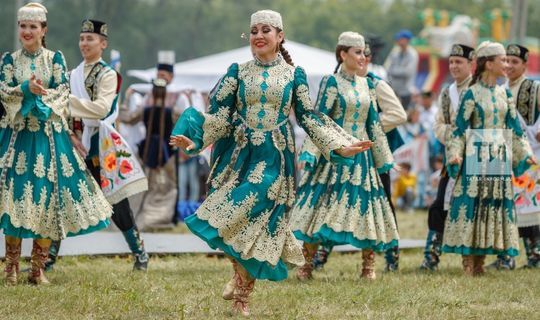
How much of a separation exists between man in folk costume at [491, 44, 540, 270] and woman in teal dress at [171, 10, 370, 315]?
11.4 feet

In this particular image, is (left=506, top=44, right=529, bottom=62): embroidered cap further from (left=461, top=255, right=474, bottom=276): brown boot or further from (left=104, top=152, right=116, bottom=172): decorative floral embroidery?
(left=104, top=152, right=116, bottom=172): decorative floral embroidery

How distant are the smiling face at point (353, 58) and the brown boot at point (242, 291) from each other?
262 centimetres

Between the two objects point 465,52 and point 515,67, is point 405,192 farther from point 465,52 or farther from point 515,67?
point 465,52

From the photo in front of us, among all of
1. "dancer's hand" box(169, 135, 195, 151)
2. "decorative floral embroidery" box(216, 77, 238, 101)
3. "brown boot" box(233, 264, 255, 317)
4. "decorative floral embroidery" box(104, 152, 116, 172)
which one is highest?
"decorative floral embroidery" box(216, 77, 238, 101)

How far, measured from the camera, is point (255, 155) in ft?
23.7

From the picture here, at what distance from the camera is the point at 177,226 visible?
14047mm

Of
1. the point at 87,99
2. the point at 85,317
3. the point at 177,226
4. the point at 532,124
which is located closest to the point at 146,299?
the point at 85,317

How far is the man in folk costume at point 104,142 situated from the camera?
915 centimetres

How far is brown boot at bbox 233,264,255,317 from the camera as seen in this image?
7137 millimetres

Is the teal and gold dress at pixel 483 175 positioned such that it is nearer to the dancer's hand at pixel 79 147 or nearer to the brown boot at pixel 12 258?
the dancer's hand at pixel 79 147

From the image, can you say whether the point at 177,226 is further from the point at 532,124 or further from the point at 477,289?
the point at 477,289

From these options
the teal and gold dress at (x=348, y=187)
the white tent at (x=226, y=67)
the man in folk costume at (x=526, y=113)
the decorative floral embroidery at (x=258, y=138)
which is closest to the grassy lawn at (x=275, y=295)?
the teal and gold dress at (x=348, y=187)

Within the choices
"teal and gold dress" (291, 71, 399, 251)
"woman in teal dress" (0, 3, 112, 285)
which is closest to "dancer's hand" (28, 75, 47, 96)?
"woman in teal dress" (0, 3, 112, 285)

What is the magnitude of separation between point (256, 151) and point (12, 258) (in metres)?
2.17
